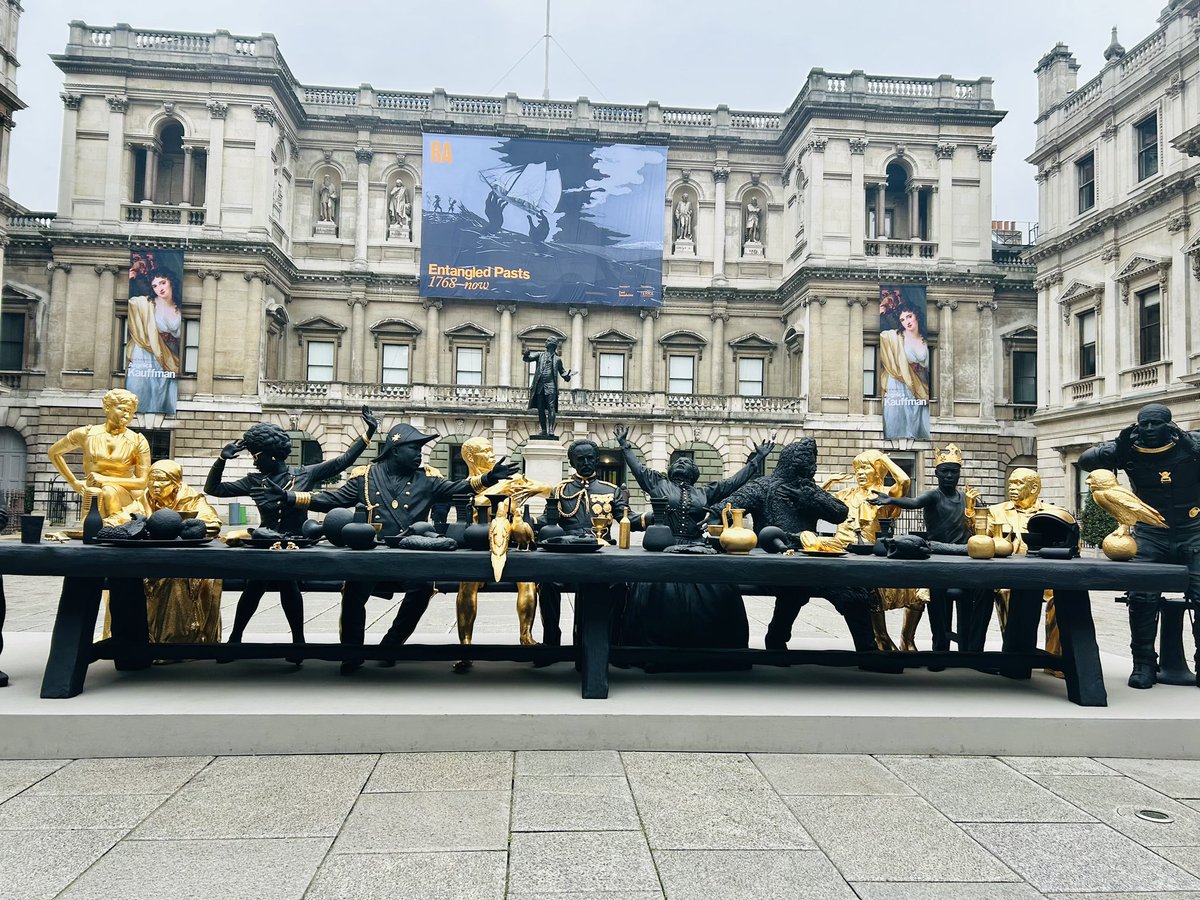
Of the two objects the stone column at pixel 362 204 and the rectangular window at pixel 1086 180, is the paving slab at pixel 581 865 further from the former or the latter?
the stone column at pixel 362 204

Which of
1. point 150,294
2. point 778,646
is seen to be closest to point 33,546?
point 778,646

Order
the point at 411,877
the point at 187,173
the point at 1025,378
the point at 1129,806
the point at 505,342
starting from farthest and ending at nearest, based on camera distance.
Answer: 1. the point at 505,342
2. the point at 1025,378
3. the point at 187,173
4. the point at 1129,806
5. the point at 411,877

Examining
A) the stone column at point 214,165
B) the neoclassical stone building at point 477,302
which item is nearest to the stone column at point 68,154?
the neoclassical stone building at point 477,302

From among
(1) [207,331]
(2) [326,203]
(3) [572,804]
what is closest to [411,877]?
(3) [572,804]

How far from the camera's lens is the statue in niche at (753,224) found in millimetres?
36312

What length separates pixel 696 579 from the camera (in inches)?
198

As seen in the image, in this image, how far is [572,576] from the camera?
4.95m

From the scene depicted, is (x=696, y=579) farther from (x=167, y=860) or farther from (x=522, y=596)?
(x=167, y=860)

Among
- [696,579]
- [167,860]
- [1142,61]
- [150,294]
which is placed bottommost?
[167,860]

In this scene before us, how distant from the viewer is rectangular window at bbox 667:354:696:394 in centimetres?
3559

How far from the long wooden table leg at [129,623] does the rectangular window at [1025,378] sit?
115ft

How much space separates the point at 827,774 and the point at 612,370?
31.5 meters

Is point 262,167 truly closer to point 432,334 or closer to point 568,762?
point 432,334

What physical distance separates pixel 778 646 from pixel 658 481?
1.62 m
